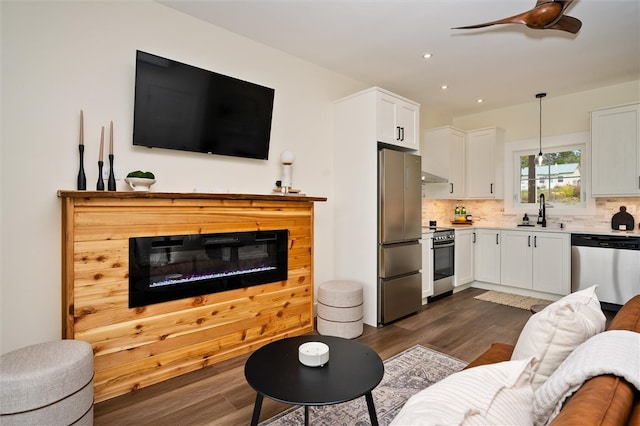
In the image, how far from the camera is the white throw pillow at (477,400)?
630 mm

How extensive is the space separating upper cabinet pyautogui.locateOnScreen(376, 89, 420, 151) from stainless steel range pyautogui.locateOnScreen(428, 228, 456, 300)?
4.27 ft

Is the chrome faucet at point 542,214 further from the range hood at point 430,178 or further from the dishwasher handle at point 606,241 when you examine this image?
the range hood at point 430,178

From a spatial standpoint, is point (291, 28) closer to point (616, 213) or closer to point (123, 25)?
point (123, 25)

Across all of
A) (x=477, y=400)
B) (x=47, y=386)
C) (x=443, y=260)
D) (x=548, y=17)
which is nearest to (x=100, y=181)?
(x=47, y=386)

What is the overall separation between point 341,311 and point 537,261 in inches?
121

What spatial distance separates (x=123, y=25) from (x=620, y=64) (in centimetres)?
500

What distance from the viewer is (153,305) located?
7.70ft

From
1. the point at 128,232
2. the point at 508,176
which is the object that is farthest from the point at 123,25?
the point at 508,176

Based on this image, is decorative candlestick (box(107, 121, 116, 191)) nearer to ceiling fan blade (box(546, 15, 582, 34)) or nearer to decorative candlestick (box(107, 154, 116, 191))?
decorative candlestick (box(107, 154, 116, 191))

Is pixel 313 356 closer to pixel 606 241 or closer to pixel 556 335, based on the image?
pixel 556 335

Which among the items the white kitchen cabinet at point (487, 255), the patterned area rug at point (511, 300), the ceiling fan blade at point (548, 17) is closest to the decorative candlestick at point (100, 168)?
the ceiling fan blade at point (548, 17)

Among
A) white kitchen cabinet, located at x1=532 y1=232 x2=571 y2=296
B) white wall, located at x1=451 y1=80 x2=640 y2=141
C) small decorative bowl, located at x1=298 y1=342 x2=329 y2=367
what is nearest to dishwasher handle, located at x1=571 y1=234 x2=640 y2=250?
white kitchen cabinet, located at x1=532 y1=232 x2=571 y2=296

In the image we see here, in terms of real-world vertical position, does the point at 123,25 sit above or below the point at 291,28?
below

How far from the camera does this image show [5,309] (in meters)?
2.10
